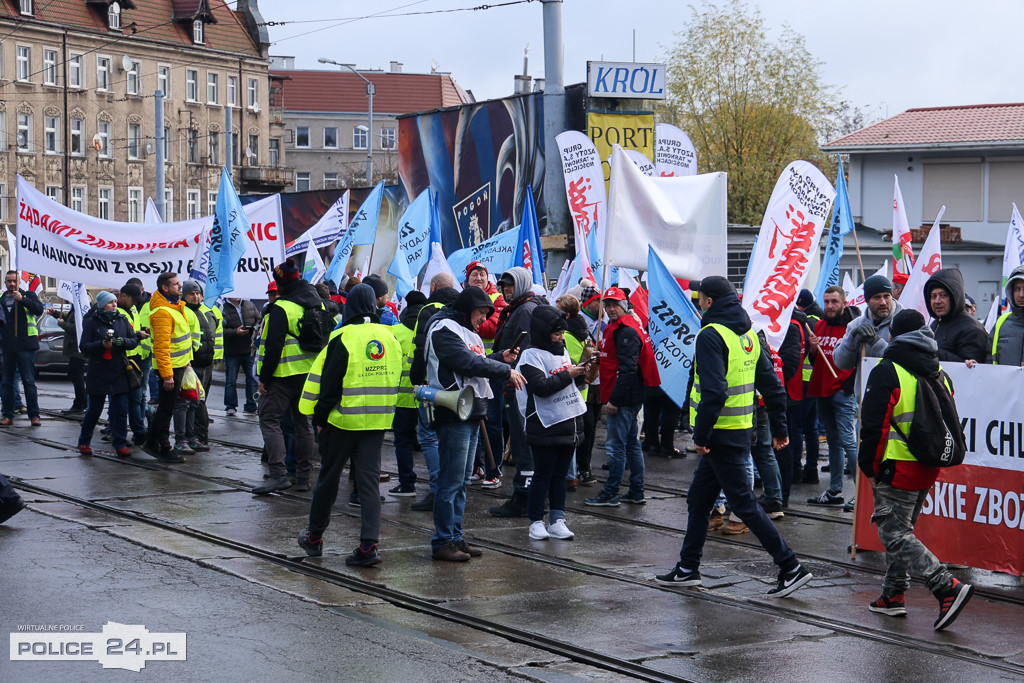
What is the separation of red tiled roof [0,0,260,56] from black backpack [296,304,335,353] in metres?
53.8

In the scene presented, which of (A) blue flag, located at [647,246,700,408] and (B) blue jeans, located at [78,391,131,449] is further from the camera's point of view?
(B) blue jeans, located at [78,391,131,449]

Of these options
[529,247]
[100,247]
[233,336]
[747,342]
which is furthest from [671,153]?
[747,342]

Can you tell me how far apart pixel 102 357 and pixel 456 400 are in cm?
623

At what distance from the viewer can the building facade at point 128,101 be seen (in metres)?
64.1

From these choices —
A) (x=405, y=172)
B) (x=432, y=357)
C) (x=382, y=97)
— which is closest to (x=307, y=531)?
(x=432, y=357)

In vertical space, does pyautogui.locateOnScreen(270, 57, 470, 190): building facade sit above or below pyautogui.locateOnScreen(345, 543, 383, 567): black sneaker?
above

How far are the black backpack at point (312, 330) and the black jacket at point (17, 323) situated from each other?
6.44 m

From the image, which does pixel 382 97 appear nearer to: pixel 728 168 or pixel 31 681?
pixel 728 168

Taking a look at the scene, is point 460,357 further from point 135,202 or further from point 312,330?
point 135,202

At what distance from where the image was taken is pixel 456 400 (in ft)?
28.5

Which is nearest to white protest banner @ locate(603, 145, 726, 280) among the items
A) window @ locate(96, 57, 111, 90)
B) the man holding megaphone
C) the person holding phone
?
the man holding megaphone

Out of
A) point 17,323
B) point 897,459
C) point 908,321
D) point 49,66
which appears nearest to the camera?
point 897,459

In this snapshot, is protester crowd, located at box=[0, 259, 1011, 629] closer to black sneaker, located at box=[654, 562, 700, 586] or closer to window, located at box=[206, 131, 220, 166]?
black sneaker, located at box=[654, 562, 700, 586]

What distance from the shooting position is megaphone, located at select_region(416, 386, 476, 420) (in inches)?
343
